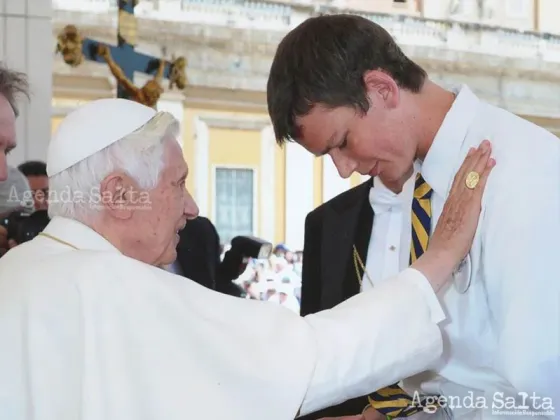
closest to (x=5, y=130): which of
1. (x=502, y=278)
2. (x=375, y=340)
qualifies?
(x=375, y=340)

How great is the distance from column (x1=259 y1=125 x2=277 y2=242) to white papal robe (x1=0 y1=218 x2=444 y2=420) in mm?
3920

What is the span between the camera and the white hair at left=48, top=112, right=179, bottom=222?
150 cm

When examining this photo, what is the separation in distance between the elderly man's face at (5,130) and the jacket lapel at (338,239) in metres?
0.92

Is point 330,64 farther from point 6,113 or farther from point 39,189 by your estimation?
point 39,189

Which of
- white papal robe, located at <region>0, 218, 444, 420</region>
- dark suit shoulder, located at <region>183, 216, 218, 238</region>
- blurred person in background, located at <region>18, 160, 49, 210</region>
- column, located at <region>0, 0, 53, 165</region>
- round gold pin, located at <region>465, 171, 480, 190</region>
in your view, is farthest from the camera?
column, located at <region>0, 0, 53, 165</region>

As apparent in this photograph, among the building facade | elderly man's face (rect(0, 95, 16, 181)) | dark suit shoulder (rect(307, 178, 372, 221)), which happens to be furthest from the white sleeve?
the building facade

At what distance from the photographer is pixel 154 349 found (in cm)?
134

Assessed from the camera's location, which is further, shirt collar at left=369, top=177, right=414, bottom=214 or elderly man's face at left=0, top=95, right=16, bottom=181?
elderly man's face at left=0, top=95, right=16, bottom=181

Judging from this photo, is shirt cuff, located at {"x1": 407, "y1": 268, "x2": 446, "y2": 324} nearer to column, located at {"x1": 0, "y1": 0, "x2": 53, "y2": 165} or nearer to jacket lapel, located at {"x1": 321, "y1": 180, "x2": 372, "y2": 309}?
jacket lapel, located at {"x1": 321, "y1": 180, "x2": 372, "y2": 309}

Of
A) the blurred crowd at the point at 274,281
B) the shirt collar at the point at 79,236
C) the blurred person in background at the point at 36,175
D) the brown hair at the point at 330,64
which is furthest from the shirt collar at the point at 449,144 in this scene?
the blurred crowd at the point at 274,281

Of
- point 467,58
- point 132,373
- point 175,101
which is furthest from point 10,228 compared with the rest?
point 467,58

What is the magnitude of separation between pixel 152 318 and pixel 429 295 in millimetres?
517

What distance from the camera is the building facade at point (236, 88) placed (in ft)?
16.4

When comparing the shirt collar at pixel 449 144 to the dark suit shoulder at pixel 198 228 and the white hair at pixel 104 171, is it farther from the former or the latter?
the dark suit shoulder at pixel 198 228
